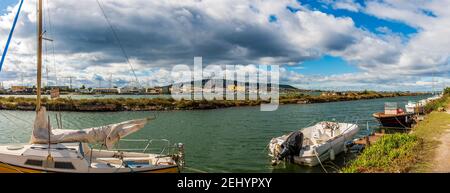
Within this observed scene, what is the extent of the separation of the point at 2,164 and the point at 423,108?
63.4 metres

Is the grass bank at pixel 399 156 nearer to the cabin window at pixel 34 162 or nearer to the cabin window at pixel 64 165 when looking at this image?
the cabin window at pixel 64 165

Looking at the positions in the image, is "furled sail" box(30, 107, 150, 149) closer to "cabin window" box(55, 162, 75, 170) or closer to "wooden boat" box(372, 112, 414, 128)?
"cabin window" box(55, 162, 75, 170)

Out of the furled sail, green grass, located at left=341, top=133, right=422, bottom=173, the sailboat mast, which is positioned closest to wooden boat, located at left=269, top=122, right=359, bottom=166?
green grass, located at left=341, top=133, right=422, bottom=173

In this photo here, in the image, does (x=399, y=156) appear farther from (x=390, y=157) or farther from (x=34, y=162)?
(x=34, y=162)

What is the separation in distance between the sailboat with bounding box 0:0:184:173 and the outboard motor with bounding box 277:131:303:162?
8.03 meters

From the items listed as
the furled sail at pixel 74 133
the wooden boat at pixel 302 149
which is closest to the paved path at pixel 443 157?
the wooden boat at pixel 302 149

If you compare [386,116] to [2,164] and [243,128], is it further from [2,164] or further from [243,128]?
[2,164]

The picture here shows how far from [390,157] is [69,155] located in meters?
17.0

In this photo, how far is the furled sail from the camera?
17578mm

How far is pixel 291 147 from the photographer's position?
78.6 feet

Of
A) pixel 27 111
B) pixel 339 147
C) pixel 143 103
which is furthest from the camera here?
pixel 143 103
